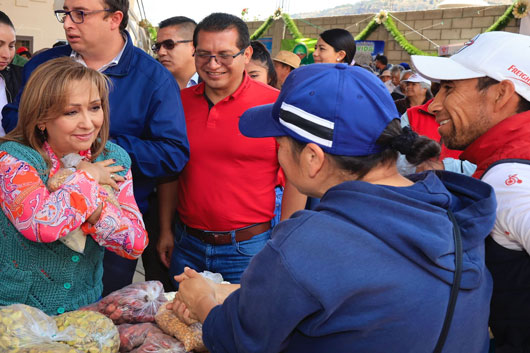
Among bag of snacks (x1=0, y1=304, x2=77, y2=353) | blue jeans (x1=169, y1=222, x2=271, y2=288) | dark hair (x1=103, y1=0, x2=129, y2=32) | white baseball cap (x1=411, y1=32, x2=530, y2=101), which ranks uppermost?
dark hair (x1=103, y1=0, x2=129, y2=32)

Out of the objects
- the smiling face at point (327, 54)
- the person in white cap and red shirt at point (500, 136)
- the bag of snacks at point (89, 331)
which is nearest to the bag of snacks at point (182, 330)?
the bag of snacks at point (89, 331)

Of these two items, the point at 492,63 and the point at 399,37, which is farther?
the point at 399,37

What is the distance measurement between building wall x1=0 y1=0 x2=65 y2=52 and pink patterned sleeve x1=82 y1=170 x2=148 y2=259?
47.0 feet

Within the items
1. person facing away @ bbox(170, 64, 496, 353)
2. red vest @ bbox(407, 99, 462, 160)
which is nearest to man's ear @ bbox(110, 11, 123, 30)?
person facing away @ bbox(170, 64, 496, 353)

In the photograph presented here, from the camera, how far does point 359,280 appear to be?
42.0 inches

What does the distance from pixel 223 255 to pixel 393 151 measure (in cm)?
156

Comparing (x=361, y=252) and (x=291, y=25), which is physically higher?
(x=291, y=25)

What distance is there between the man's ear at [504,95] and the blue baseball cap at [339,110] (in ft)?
1.79

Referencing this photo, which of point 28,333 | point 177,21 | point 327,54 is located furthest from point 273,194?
point 327,54

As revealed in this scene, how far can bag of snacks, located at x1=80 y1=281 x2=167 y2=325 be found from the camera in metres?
1.67

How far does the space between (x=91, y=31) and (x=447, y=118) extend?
71.0 inches

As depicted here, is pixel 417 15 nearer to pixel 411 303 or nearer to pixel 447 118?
pixel 447 118

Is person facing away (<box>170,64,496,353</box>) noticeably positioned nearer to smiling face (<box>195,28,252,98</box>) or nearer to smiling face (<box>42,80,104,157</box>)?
smiling face (<box>42,80,104,157</box>)

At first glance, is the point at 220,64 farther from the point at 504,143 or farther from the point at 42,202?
the point at 504,143
